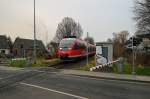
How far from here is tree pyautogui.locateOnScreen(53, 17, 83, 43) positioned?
105869 mm

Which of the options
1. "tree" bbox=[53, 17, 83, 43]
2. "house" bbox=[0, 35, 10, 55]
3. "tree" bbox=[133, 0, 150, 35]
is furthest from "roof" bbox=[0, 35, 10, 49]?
"tree" bbox=[133, 0, 150, 35]

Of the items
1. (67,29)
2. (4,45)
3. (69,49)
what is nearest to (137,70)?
(69,49)

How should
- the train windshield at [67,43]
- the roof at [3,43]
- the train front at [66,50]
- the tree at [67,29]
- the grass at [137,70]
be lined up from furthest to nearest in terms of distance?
the roof at [3,43] < the tree at [67,29] < the train windshield at [67,43] < the train front at [66,50] < the grass at [137,70]

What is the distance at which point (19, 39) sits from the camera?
113438 millimetres

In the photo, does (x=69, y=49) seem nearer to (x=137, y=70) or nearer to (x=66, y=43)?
(x=66, y=43)

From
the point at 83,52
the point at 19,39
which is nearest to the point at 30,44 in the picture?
the point at 19,39

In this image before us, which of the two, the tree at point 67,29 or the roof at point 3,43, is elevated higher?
the tree at point 67,29

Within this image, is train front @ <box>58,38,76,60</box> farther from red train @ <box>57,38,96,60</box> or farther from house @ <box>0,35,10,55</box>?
house @ <box>0,35,10,55</box>

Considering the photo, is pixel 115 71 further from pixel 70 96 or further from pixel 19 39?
pixel 19 39

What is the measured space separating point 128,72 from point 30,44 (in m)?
90.0

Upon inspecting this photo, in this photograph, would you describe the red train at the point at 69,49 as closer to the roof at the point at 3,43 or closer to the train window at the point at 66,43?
the train window at the point at 66,43

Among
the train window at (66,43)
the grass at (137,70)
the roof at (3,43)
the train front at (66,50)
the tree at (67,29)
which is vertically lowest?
the grass at (137,70)

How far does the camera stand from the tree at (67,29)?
106 meters

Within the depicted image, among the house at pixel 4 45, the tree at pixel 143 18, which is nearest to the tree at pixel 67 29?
the house at pixel 4 45
